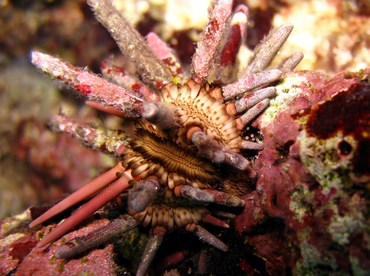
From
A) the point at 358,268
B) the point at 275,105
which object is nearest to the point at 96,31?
the point at 275,105

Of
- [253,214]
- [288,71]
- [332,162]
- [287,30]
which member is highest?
[287,30]

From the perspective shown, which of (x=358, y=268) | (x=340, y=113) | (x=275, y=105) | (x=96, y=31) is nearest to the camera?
(x=358, y=268)

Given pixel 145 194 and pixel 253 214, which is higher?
pixel 253 214


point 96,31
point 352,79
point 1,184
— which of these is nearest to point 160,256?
point 352,79

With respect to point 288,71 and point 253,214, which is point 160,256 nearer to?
point 253,214

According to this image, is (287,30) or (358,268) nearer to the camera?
(358,268)

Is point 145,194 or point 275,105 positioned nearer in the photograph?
point 145,194

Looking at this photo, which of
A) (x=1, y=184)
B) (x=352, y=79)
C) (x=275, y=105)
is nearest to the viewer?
(x=352, y=79)

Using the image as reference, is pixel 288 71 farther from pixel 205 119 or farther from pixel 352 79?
pixel 205 119

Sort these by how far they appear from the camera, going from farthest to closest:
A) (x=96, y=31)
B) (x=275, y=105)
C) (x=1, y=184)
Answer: (x=1, y=184) → (x=96, y=31) → (x=275, y=105)
